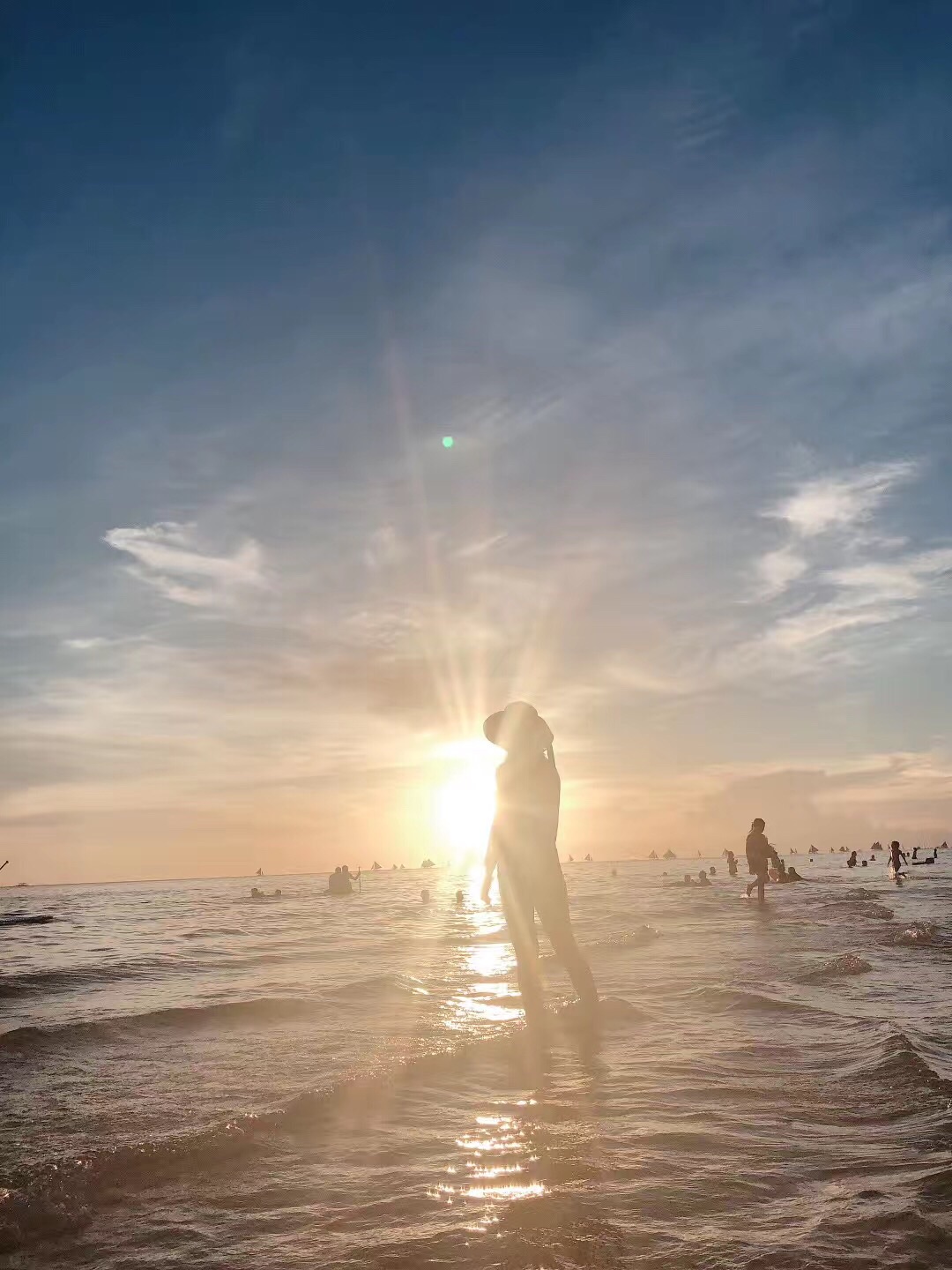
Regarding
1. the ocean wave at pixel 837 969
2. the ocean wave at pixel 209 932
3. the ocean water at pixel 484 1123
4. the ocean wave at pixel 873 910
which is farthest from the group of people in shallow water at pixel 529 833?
the ocean wave at pixel 209 932

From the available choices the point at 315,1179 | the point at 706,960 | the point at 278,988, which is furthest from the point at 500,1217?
the point at 706,960

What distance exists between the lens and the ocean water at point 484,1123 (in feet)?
12.7

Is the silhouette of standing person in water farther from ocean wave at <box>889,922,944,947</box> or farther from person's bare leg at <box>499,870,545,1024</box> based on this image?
ocean wave at <box>889,922,944,947</box>

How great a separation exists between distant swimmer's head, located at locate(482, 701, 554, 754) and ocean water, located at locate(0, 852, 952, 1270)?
112 inches

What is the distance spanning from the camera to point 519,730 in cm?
889

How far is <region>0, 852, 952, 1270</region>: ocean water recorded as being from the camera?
3.88 metres

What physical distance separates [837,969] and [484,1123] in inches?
329

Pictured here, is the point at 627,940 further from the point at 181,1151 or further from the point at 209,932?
the point at 181,1151

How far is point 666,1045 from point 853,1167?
352 centimetres

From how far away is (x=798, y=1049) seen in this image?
7.43 m

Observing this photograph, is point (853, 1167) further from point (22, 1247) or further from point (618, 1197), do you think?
point (22, 1247)

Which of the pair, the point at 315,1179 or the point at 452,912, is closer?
the point at 315,1179

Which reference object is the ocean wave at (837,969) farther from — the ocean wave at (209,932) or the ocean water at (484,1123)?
the ocean wave at (209,932)

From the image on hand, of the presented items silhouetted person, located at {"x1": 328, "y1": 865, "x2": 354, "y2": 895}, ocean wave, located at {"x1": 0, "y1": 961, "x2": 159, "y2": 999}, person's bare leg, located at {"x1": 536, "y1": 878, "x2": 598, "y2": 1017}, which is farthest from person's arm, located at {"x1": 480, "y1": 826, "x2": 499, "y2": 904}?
silhouetted person, located at {"x1": 328, "y1": 865, "x2": 354, "y2": 895}
